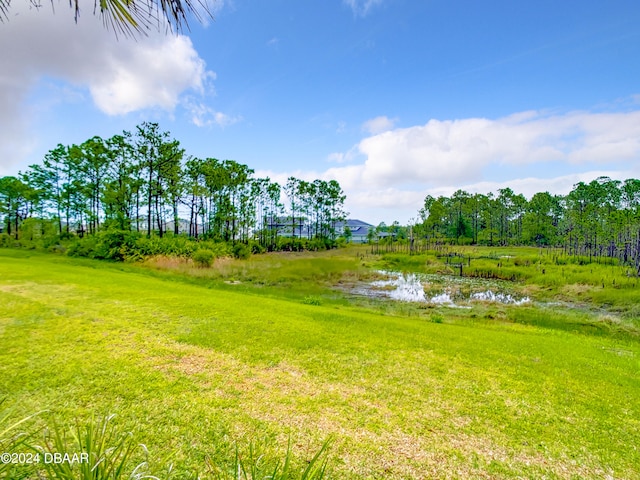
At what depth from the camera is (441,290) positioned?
18.0m

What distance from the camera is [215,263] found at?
2362cm

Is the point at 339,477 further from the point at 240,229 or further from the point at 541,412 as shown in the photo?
the point at 240,229

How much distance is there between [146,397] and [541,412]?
4418 mm

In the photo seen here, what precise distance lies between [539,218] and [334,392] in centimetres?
6520

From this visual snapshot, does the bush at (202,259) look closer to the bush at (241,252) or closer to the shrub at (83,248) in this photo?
the shrub at (83,248)

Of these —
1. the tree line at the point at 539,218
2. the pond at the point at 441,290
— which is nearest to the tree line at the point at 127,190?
the pond at the point at 441,290

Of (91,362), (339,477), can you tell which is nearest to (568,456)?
(339,477)

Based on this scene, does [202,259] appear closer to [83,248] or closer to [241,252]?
[83,248]

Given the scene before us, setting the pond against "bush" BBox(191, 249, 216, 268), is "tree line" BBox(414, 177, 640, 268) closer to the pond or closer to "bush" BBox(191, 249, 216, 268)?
the pond

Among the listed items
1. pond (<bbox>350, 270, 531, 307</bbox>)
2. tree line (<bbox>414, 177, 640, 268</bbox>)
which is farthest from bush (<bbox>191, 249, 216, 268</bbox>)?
tree line (<bbox>414, 177, 640, 268</bbox>)

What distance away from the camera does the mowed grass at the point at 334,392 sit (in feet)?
8.71

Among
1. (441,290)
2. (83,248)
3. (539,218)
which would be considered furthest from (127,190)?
(539,218)

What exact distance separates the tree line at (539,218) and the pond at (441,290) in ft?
71.8

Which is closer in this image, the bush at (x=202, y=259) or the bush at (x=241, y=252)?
the bush at (x=202, y=259)
